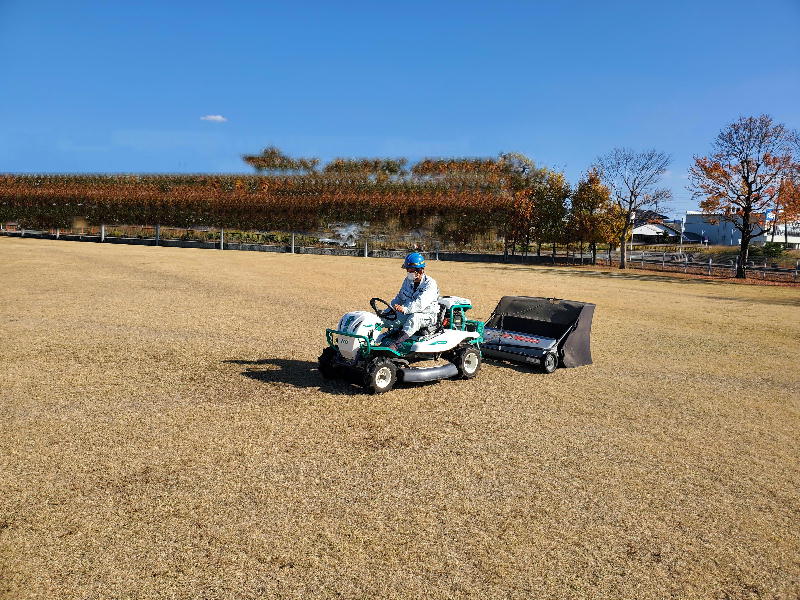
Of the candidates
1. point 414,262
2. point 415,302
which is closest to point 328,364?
point 415,302

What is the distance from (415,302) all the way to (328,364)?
1633 mm

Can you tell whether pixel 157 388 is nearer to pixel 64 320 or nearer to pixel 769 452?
pixel 64 320

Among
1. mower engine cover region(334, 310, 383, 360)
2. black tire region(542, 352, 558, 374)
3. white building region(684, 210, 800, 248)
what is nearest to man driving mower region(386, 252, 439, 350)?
mower engine cover region(334, 310, 383, 360)

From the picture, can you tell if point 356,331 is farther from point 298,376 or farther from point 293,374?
point 293,374

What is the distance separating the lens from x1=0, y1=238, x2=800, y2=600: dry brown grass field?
13.9ft

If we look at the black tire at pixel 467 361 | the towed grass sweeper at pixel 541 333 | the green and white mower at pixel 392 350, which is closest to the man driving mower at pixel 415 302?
the green and white mower at pixel 392 350

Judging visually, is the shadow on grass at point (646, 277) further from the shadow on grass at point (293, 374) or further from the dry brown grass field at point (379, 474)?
the shadow on grass at point (293, 374)

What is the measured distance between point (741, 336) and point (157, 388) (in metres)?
13.3

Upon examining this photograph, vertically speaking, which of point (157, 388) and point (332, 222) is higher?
point (332, 222)

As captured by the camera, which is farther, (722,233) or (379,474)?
(722,233)

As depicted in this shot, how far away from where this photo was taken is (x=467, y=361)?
9453 millimetres

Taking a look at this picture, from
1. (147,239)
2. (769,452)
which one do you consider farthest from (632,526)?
(147,239)

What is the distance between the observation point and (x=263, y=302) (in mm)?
16828

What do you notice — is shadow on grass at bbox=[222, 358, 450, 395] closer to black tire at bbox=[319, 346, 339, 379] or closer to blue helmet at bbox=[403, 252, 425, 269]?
black tire at bbox=[319, 346, 339, 379]
